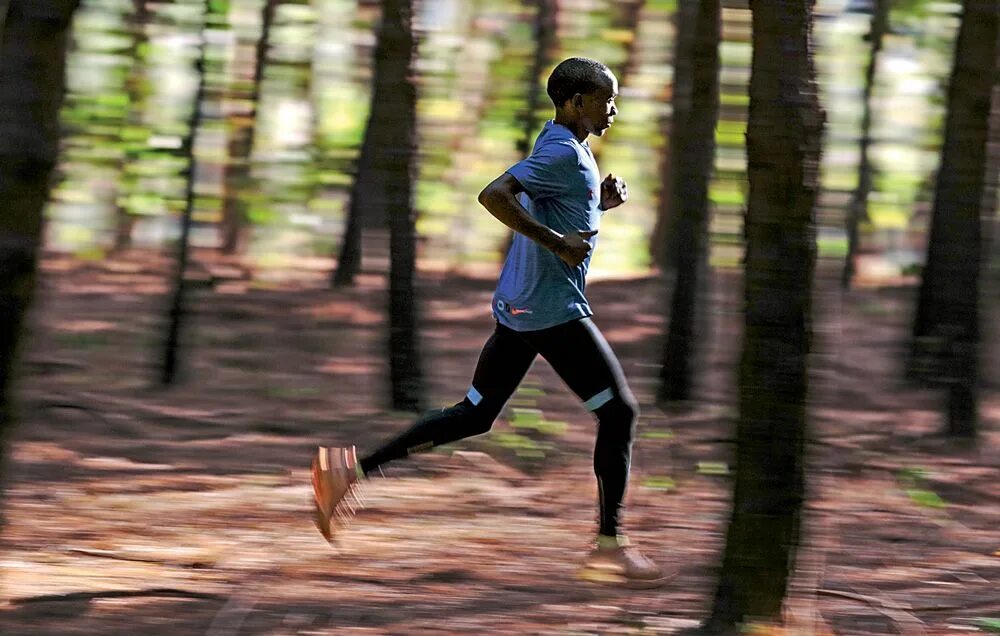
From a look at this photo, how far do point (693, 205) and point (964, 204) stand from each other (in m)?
2.19

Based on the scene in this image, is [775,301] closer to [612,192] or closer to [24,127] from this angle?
[612,192]

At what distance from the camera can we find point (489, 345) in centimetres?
585

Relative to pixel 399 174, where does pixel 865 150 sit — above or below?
above

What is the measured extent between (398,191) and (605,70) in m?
5.00

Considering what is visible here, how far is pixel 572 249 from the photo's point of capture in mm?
5441

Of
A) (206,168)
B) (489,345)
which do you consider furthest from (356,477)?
(206,168)

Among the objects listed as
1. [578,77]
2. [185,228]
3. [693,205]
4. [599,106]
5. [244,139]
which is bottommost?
[185,228]

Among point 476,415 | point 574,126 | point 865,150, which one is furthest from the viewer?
point 865,150

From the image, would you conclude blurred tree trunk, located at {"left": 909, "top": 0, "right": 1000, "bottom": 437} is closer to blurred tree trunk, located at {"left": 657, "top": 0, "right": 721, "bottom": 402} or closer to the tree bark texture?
blurred tree trunk, located at {"left": 657, "top": 0, "right": 721, "bottom": 402}

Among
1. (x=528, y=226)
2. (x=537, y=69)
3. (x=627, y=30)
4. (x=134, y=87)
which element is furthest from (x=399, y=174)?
(x=627, y=30)

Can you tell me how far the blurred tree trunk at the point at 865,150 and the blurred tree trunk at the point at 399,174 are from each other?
751cm

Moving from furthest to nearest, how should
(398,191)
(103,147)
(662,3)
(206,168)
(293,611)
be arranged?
(206,168) < (662,3) < (103,147) < (398,191) < (293,611)

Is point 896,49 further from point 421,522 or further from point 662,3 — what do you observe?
point 421,522

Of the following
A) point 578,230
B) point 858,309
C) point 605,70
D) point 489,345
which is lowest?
point 858,309
